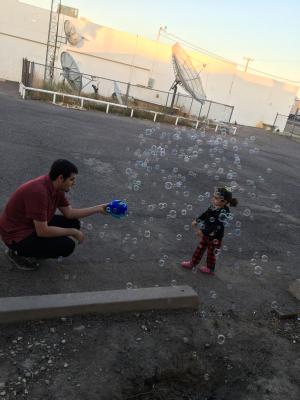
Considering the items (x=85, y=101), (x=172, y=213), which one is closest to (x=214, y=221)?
(x=172, y=213)

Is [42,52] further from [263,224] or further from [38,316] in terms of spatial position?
[38,316]

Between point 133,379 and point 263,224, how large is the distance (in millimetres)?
5428

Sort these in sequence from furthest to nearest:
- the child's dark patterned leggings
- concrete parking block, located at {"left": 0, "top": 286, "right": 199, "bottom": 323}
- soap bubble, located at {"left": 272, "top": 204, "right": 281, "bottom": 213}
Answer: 1. soap bubble, located at {"left": 272, "top": 204, "right": 281, "bottom": 213}
2. the child's dark patterned leggings
3. concrete parking block, located at {"left": 0, "top": 286, "right": 199, "bottom": 323}

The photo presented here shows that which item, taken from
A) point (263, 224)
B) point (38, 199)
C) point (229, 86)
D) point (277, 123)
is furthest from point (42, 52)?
point (38, 199)

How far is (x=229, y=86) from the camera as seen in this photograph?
119ft

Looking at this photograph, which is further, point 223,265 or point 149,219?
point 149,219

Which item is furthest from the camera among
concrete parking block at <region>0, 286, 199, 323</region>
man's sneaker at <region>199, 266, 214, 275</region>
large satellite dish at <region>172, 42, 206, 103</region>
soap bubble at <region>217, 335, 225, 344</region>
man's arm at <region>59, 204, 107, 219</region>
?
large satellite dish at <region>172, 42, 206, 103</region>

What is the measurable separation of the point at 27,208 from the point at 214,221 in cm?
230

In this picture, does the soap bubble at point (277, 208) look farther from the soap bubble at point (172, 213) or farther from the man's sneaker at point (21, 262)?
the man's sneaker at point (21, 262)

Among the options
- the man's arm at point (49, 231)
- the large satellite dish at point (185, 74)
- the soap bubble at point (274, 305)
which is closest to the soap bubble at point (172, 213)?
the soap bubble at point (274, 305)

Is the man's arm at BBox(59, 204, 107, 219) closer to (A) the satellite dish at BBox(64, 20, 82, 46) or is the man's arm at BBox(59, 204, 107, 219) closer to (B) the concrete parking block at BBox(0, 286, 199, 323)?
(B) the concrete parking block at BBox(0, 286, 199, 323)

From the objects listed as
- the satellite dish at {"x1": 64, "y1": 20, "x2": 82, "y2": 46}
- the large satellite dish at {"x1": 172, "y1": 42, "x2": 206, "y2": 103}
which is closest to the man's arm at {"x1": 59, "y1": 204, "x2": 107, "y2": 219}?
the large satellite dish at {"x1": 172, "y1": 42, "x2": 206, "y2": 103}

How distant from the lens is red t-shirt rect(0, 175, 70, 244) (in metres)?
4.02

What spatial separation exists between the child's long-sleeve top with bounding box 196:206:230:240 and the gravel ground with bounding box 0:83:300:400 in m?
0.61
